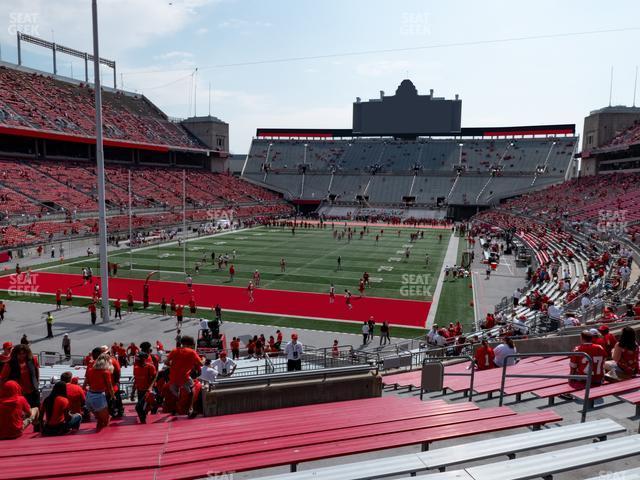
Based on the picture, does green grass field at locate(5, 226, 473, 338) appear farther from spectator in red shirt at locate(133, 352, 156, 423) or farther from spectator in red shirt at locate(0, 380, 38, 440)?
spectator in red shirt at locate(0, 380, 38, 440)

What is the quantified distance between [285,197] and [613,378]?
73588 millimetres

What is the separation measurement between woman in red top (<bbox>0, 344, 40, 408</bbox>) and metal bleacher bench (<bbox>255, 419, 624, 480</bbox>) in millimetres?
4346

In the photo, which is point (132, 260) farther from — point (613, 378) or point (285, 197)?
point (285, 197)

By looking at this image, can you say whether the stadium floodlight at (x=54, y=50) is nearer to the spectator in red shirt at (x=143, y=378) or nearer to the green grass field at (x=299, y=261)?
the green grass field at (x=299, y=261)

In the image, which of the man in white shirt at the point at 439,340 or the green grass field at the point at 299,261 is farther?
the green grass field at the point at 299,261

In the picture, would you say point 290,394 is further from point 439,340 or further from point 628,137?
point 628,137

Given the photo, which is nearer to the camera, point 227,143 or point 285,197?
point 285,197

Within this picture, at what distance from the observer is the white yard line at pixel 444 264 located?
2166 centimetres

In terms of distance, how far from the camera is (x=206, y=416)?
748 cm

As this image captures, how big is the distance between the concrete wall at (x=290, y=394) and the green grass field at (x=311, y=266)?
410 inches

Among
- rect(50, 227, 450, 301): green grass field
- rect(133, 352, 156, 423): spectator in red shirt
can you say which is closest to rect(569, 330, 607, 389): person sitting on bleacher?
rect(133, 352, 156, 423): spectator in red shirt

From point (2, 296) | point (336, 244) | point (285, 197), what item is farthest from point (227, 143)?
point (2, 296)

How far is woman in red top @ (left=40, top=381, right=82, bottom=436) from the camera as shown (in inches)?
236

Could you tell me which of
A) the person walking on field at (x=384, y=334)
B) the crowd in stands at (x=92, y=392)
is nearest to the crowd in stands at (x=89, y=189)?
the person walking on field at (x=384, y=334)
